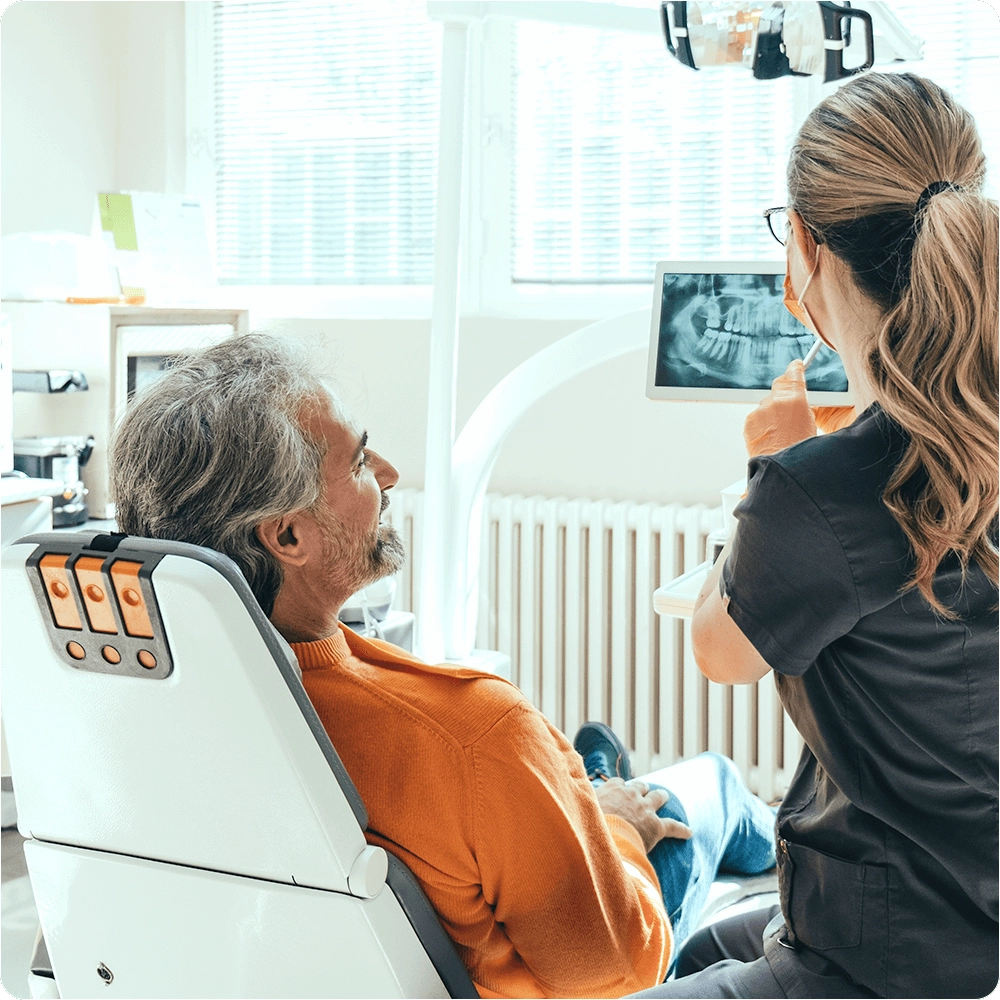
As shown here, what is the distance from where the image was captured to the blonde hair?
3.13ft

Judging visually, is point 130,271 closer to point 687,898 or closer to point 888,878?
point 687,898

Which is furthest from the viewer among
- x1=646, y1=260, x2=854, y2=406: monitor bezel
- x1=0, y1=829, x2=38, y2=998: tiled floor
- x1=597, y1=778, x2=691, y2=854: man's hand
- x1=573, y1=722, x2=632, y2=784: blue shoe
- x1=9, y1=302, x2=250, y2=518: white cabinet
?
x1=9, y1=302, x2=250, y2=518: white cabinet

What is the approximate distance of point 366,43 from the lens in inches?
133

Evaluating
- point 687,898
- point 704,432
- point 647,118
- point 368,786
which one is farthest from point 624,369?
point 368,786

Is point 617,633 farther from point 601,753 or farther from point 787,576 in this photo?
point 787,576

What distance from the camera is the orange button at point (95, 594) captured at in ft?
3.34

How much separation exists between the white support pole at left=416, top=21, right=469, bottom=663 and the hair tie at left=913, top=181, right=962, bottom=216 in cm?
133

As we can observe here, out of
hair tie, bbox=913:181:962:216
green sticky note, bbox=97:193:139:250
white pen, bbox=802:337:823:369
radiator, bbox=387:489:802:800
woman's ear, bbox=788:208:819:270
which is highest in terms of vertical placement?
green sticky note, bbox=97:193:139:250

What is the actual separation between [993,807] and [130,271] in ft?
8.63

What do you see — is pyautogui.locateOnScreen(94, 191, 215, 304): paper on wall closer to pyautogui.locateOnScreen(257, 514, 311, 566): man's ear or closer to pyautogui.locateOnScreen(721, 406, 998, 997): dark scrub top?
pyautogui.locateOnScreen(257, 514, 311, 566): man's ear

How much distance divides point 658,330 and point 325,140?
2095mm

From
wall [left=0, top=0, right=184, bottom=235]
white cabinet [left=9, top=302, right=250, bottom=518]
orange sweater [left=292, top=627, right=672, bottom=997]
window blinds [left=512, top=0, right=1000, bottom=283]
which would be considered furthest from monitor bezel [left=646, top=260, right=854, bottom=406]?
wall [left=0, top=0, right=184, bottom=235]

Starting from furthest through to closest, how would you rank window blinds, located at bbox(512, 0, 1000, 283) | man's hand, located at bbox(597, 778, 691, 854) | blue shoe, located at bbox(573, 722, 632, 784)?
window blinds, located at bbox(512, 0, 1000, 283), blue shoe, located at bbox(573, 722, 632, 784), man's hand, located at bbox(597, 778, 691, 854)

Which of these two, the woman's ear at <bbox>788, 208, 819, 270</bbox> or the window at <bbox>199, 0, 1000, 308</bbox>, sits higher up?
the window at <bbox>199, 0, 1000, 308</bbox>
